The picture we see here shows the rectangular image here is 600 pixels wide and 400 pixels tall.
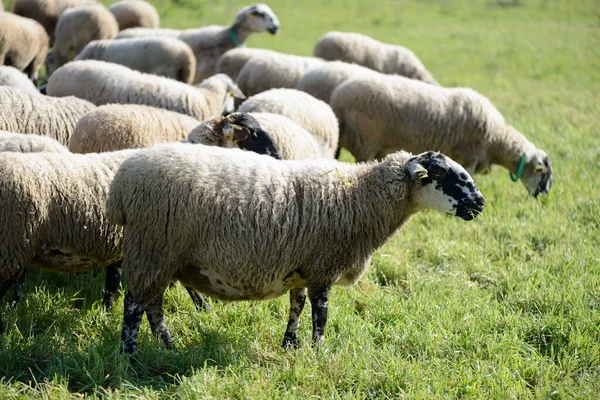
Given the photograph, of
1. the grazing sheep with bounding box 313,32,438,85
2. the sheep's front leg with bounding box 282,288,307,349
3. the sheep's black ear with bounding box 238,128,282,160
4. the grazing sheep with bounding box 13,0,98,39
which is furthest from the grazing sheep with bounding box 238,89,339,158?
the grazing sheep with bounding box 13,0,98,39

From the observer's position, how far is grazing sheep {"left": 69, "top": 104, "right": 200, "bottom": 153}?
5.95 meters

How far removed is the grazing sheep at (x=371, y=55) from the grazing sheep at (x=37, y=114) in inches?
240

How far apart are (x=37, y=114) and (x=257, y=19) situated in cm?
675

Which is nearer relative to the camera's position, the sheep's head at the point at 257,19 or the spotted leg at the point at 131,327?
the spotted leg at the point at 131,327

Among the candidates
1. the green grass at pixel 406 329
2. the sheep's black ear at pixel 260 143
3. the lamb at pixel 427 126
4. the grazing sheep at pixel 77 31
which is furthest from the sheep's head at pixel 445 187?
the grazing sheep at pixel 77 31

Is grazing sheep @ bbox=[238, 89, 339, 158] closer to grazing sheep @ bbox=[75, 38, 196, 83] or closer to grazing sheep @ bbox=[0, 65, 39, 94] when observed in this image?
grazing sheep @ bbox=[0, 65, 39, 94]

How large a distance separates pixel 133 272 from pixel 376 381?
1.62 meters

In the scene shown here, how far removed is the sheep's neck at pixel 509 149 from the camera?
8.80 meters

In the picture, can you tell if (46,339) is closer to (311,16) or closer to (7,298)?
(7,298)

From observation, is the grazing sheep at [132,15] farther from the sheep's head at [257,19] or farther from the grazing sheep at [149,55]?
the grazing sheep at [149,55]

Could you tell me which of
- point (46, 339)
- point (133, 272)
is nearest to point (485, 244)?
point (133, 272)

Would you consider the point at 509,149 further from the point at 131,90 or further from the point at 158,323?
the point at 158,323

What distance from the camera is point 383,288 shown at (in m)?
5.70

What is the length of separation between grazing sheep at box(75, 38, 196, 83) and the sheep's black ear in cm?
520
